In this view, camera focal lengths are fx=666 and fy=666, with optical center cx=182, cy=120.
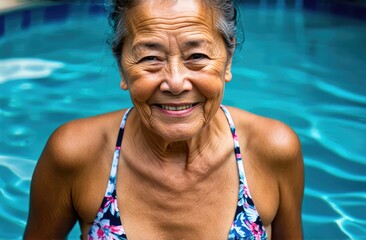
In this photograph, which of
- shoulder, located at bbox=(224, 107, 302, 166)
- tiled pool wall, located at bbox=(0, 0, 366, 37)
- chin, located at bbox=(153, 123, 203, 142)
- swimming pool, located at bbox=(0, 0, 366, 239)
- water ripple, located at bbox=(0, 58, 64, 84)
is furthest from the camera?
tiled pool wall, located at bbox=(0, 0, 366, 37)

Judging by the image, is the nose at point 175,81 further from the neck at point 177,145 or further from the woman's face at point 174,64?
the neck at point 177,145

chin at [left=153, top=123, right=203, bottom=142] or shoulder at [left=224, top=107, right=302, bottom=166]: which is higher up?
shoulder at [left=224, top=107, right=302, bottom=166]

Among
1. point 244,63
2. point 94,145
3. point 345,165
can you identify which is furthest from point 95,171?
point 244,63

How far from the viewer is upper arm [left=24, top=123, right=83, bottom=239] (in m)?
2.79

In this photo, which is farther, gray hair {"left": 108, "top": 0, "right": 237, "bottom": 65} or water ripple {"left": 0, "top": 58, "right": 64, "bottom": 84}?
water ripple {"left": 0, "top": 58, "right": 64, "bottom": 84}

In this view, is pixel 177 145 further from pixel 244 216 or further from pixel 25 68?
pixel 25 68

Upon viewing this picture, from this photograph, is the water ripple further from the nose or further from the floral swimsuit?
the nose

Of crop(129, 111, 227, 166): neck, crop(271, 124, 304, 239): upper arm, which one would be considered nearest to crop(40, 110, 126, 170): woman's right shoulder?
crop(129, 111, 227, 166): neck

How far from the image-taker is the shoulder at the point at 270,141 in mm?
2906

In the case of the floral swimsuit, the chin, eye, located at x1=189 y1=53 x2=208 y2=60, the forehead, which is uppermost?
the forehead

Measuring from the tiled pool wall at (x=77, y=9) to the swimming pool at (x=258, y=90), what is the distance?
0.8 inches

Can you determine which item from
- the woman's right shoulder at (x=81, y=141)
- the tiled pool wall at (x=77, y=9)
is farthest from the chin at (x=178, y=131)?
the tiled pool wall at (x=77, y=9)

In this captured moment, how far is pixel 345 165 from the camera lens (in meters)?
5.16

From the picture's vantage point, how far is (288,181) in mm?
2996
